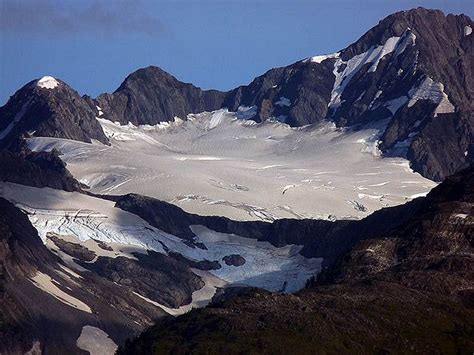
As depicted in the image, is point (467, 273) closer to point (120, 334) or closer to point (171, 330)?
point (171, 330)

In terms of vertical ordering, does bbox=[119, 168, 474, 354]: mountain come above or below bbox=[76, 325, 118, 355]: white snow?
above

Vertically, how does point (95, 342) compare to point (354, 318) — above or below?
below

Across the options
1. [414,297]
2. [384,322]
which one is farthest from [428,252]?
[384,322]

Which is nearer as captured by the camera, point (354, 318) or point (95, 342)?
point (354, 318)

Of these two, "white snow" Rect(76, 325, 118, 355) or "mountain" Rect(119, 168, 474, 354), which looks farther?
"white snow" Rect(76, 325, 118, 355)

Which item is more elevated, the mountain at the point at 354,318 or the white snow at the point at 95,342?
the mountain at the point at 354,318

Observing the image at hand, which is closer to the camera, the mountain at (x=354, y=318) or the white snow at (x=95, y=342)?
the mountain at (x=354, y=318)
